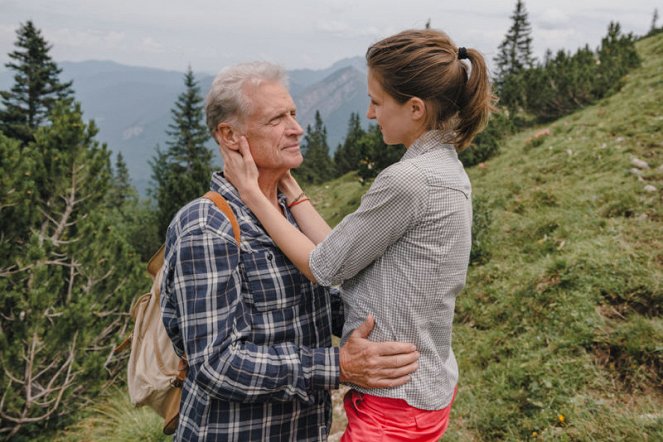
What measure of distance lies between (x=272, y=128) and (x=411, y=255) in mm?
928

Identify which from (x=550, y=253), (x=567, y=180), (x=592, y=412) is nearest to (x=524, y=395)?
(x=592, y=412)

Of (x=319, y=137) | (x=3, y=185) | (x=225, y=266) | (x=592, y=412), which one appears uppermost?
(x=225, y=266)

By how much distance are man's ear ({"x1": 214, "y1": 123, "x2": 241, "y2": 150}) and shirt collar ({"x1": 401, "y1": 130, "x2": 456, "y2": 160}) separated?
2.72ft

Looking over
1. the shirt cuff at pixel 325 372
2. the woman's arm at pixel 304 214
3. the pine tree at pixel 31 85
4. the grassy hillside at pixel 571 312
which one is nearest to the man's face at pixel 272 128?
the woman's arm at pixel 304 214

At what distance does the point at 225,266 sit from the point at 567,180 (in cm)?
940

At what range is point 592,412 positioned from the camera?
12.5 feet

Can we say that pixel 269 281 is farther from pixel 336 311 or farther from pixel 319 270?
pixel 336 311

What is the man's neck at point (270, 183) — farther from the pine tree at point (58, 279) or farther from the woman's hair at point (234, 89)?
the pine tree at point (58, 279)

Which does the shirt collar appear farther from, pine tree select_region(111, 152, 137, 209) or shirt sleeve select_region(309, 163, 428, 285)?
pine tree select_region(111, 152, 137, 209)

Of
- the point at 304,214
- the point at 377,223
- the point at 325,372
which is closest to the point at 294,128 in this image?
the point at 304,214

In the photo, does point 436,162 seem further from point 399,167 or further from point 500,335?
point 500,335

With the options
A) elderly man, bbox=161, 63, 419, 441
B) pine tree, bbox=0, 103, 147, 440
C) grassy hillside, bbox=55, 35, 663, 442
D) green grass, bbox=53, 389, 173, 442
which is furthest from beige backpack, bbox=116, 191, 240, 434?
pine tree, bbox=0, 103, 147, 440

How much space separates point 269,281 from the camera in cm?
205

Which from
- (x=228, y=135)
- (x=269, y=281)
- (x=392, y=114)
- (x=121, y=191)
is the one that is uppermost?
(x=392, y=114)
